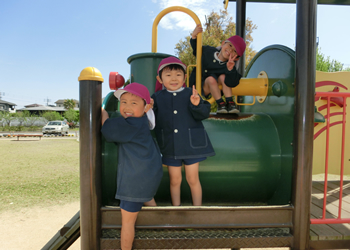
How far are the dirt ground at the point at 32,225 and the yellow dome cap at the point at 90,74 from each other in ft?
9.40

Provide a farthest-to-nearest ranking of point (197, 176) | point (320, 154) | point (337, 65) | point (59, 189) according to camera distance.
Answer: point (337, 65) < point (59, 189) < point (320, 154) < point (197, 176)

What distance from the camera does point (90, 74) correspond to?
159 cm

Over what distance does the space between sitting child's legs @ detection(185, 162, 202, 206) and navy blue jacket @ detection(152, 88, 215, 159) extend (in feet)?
0.36

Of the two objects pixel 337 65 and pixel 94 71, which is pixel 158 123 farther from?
pixel 337 65

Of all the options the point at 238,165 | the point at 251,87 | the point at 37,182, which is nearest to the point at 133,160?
the point at 238,165

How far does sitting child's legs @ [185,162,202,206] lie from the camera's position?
1.89 m

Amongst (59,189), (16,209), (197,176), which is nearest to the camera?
(197,176)

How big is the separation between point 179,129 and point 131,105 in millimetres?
408

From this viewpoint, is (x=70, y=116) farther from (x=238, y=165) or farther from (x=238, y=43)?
(x=238, y=165)

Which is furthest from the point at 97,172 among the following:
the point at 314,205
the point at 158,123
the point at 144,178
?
the point at 314,205

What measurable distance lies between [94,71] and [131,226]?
101cm

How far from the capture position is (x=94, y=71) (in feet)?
5.27

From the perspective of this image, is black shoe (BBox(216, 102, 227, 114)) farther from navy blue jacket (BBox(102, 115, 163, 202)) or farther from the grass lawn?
the grass lawn

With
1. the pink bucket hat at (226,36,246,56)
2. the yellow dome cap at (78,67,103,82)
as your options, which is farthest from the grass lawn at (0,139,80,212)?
the pink bucket hat at (226,36,246,56)
